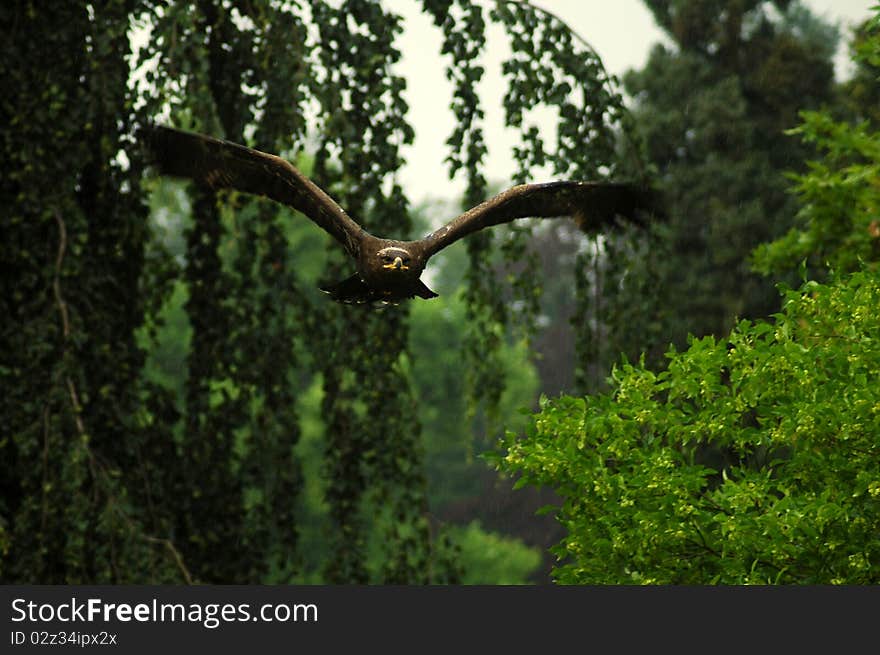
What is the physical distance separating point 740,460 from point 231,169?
2.69 meters

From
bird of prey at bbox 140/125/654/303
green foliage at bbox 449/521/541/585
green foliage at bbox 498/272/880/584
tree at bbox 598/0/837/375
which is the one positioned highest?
tree at bbox 598/0/837/375

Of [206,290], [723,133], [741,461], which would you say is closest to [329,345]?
[206,290]

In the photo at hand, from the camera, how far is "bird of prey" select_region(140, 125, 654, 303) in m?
5.77

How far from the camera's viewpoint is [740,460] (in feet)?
17.0

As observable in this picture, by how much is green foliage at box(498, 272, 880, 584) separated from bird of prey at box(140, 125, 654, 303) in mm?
955

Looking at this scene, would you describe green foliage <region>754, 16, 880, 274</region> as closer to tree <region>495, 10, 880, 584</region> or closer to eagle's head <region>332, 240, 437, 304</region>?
tree <region>495, 10, 880, 584</region>

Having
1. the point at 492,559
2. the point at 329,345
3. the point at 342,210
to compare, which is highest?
the point at 342,210

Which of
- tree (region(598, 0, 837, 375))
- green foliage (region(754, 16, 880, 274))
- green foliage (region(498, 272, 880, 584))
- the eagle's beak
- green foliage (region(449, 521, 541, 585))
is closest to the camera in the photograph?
green foliage (region(498, 272, 880, 584))

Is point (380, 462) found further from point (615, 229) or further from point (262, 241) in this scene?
point (615, 229)

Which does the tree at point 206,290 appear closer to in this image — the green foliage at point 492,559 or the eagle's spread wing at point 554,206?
the eagle's spread wing at point 554,206

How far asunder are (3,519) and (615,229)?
3401 millimetres

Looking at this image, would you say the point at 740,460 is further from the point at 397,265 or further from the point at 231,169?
the point at 231,169

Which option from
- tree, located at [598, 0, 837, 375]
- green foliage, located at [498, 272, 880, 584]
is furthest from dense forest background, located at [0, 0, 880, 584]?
tree, located at [598, 0, 837, 375]

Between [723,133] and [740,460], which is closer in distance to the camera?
[740,460]
